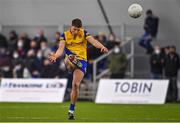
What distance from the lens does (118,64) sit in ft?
103

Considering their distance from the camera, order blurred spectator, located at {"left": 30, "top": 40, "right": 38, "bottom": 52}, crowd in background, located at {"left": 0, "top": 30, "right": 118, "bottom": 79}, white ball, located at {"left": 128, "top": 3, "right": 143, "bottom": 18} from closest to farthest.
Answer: white ball, located at {"left": 128, "top": 3, "right": 143, "bottom": 18}
crowd in background, located at {"left": 0, "top": 30, "right": 118, "bottom": 79}
blurred spectator, located at {"left": 30, "top": 40, "right": 38, "bottom": 52}

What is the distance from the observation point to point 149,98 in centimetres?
2909

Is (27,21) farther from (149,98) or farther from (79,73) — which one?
(79,73)

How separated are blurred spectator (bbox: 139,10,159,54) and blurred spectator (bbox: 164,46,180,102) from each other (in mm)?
1957

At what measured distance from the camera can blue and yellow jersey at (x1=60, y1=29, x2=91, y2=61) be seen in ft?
61.7

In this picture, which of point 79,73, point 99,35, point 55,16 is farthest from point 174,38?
point 79,73

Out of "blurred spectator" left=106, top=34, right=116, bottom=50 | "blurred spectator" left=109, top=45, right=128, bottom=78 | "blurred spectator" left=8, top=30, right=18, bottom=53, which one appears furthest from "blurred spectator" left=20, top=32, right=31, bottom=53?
"blurred spectator" left=109, top=45, right=128, bottom=78

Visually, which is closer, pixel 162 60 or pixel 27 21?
pixel 162 60

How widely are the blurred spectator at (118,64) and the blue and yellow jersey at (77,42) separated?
1236 centimetres

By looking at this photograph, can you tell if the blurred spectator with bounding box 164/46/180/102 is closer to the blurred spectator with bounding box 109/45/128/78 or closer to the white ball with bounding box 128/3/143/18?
the blurred spectator with bounding box 109/45/128/78

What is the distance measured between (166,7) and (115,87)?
604 centimetres

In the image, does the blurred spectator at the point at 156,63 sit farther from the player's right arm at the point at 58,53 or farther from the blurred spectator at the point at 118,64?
the player's right arm at the point at 58,53

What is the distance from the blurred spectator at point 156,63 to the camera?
31.3 m

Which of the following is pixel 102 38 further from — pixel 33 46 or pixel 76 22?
pixel 76 22
